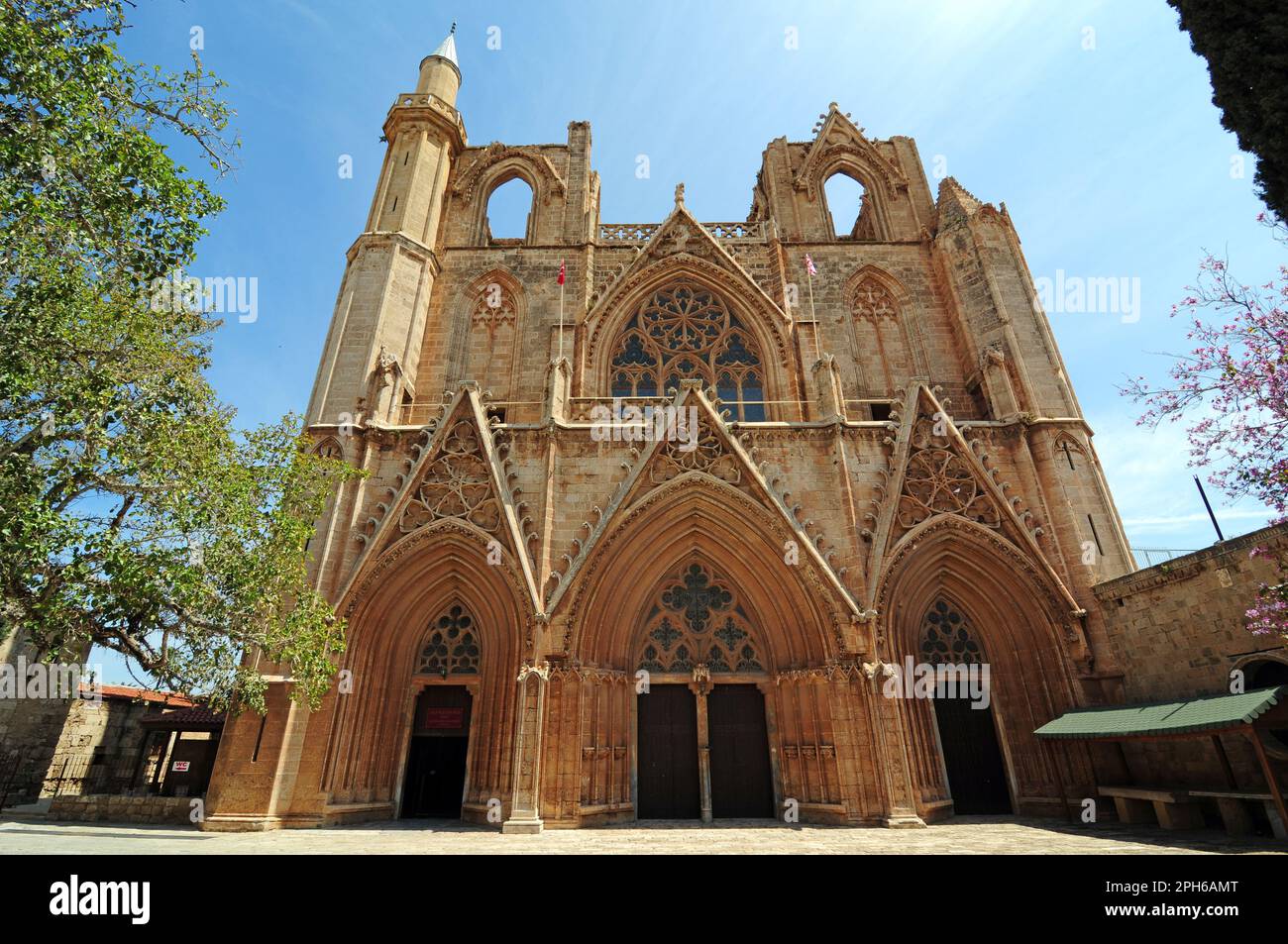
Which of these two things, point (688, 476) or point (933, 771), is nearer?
point (933, 771)

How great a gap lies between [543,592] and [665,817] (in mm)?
5097

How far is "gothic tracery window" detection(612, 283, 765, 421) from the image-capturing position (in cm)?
1712

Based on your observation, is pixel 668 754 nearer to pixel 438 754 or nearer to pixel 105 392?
pixel 438 754

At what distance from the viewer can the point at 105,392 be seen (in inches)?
307

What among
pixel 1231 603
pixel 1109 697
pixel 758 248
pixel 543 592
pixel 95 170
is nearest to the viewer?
pixel 95 170

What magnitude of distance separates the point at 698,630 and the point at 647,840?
493 centimetres

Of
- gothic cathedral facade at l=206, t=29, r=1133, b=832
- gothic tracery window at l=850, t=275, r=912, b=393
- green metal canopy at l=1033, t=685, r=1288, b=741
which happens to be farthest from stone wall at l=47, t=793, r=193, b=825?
gothic tracery window at l=850, t=275, r=912, b=393

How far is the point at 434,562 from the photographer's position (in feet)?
42.8

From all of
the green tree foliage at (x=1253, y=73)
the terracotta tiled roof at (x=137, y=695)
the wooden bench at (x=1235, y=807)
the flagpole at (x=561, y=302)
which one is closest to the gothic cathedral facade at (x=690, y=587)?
the flagpole at (x=561, y=302)

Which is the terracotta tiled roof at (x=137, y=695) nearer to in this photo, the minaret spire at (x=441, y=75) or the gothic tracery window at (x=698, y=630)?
the gothic tracery window at (x=698, y=630)

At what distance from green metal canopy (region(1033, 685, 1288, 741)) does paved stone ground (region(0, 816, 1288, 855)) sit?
54.6 inches

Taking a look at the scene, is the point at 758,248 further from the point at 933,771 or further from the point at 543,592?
the point at 933,771

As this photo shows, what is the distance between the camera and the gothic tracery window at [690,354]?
674 inches
